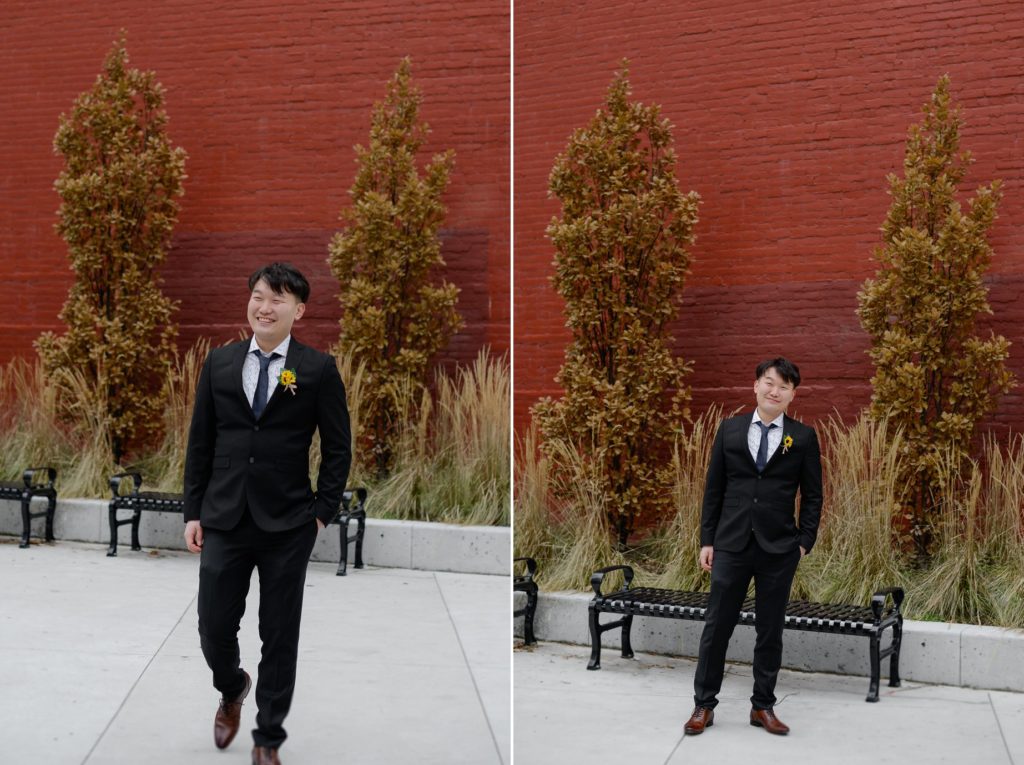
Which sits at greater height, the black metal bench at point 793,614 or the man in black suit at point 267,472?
the man in black suit at point 267,472

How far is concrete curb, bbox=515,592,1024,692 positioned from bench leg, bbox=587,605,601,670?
106mm

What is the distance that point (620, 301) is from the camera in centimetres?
521

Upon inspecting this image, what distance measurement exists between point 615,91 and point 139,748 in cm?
369

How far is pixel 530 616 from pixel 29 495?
2.78m

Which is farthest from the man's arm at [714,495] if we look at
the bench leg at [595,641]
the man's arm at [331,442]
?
the man's arm at [331,442]

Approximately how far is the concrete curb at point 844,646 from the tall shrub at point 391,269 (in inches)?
74.2

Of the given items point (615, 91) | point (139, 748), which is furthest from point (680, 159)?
point (139, 748)

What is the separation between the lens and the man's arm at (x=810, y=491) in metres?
3.40

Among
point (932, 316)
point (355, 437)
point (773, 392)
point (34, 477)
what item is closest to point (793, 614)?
point (773, 392)

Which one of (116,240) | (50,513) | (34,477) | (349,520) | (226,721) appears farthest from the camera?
(116,240)

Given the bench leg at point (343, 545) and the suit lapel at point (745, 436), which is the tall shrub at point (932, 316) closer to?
the suit lapel at point (745, 436)

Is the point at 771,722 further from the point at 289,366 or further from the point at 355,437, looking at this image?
the point at 355,437

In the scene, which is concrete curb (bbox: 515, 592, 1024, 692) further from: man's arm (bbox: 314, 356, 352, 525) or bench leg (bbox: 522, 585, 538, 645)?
Result: man's arm (bbox: 314, 356, 352, 525)

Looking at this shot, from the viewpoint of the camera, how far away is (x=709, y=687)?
336 centimetres
